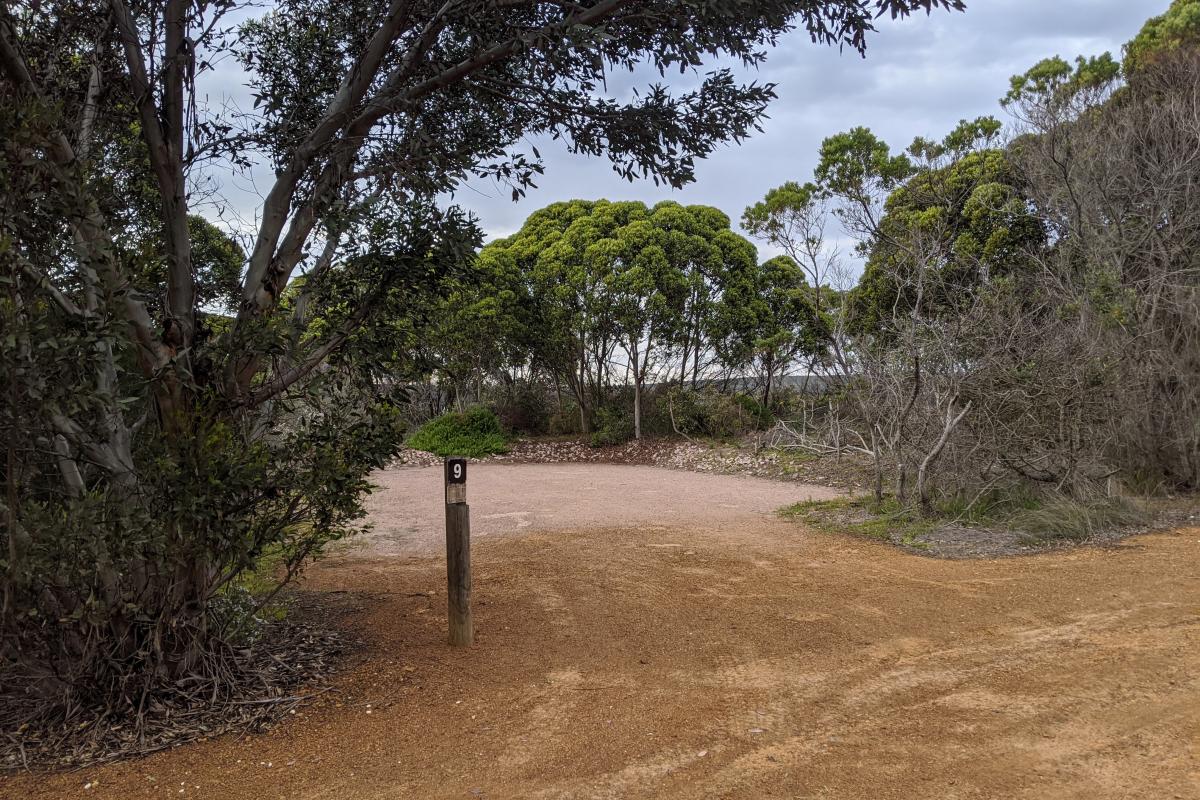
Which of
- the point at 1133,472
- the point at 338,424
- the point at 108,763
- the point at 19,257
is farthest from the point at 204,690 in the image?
the point at 1133,472

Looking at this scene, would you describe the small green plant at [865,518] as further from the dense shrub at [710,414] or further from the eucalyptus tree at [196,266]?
the dense shrub at [710,414]

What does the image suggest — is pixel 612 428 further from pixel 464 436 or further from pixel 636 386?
pixel 464 436

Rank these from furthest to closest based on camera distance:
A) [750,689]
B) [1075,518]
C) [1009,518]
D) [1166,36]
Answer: [1166,36]
[1009,518]
[1075,518]
[750,689]

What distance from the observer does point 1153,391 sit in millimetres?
9664

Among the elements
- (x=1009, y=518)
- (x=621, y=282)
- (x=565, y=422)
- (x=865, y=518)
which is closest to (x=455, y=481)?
(x=865, y=518)

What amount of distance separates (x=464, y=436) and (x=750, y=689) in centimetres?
1740

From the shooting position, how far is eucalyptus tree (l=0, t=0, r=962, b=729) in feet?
10.5

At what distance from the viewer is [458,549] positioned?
4.73 meters

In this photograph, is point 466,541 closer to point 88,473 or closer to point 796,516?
point 88,473

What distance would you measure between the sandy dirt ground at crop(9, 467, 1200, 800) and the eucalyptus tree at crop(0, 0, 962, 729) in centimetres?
87

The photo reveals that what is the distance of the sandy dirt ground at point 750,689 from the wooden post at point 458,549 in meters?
0.23

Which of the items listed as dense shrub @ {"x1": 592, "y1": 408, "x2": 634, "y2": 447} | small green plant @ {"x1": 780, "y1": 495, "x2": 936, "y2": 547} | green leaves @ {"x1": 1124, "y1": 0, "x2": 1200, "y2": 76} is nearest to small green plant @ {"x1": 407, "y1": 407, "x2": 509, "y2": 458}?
dense shrub @ {"x1": 592, "y1": 408, "x2": 634, "y2": 447}

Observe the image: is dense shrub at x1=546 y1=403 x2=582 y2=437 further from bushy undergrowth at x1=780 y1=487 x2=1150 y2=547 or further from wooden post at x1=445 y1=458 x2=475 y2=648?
wooden post at x1=445 y1=458 x2=475 y2=648

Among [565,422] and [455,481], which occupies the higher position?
[565,422]
